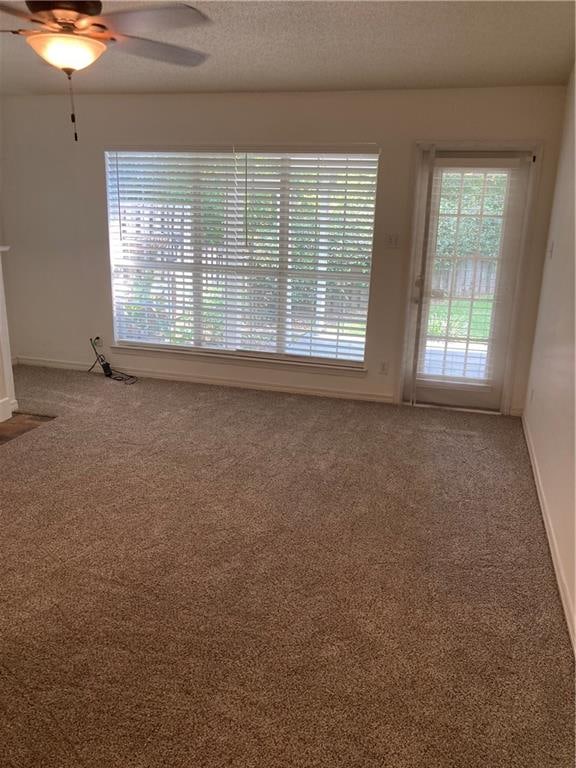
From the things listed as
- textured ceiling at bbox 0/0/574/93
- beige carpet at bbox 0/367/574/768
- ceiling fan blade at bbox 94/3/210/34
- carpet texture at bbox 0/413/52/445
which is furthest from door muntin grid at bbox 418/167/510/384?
carpet texture at bbox 0/413/52/445

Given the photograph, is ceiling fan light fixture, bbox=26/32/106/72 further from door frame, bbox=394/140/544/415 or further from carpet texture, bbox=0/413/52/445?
door frame, bbox=394/140/544/415

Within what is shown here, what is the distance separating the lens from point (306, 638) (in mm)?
1909

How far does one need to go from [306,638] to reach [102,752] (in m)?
0.72

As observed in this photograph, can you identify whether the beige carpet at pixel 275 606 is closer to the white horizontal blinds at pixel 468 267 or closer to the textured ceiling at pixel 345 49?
the white horizontal blinds at pixel 468 267

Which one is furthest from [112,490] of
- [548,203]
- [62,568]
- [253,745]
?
[548,203]

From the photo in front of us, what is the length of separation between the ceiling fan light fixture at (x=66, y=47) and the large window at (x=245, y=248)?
6.85 ft

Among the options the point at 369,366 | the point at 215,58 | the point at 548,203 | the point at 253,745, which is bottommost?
the point at 253,745

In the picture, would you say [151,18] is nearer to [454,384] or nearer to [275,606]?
[275,606]

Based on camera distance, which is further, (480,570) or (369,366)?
(369,366)

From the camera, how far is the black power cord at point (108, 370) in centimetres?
487

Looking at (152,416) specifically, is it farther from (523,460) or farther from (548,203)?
(548,203)

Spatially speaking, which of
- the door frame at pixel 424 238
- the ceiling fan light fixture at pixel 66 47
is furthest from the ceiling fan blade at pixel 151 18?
the door frame at pixel 424 238

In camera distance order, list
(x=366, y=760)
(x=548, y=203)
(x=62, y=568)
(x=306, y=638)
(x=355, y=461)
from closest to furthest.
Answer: (x=366, y=760)
(x=306, y=638)
(x=62, y=568)
(x=355, y=461)
(x=548, y=203)

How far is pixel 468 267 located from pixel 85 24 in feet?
9.72
